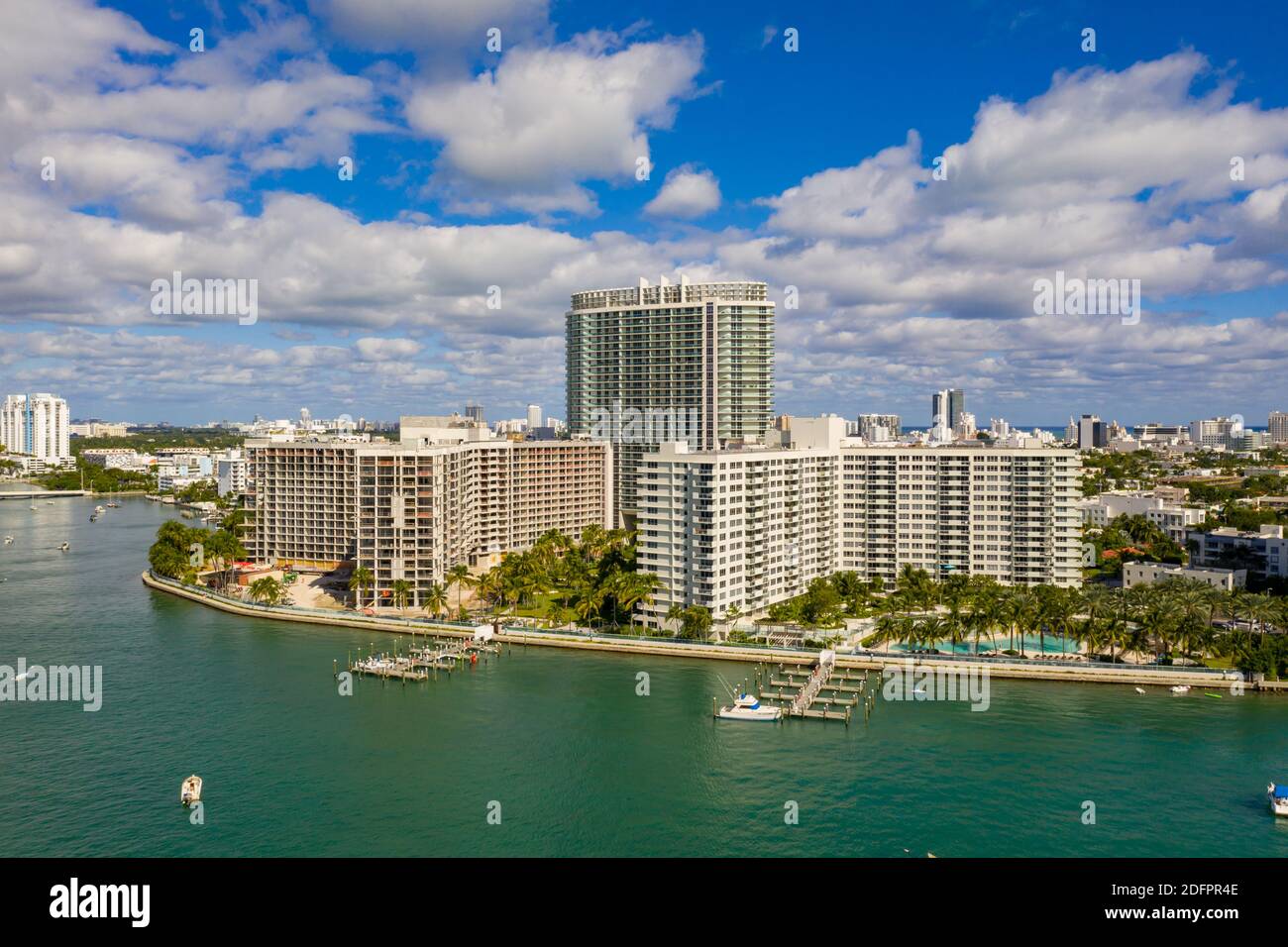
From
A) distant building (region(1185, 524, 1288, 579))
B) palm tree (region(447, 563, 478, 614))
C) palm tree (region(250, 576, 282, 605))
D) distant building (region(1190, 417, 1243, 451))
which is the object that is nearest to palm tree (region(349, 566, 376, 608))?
palm tree (region(447, 563, 478, 614))

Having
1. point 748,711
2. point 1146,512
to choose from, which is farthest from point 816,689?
point 1146,512

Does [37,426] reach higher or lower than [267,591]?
higher

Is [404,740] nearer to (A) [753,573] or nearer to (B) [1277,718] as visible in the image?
(A) [753,573]

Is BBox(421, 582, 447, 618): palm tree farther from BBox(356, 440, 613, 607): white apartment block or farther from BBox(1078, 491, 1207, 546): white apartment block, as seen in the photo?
BBox(1078, 491, 1207, 546): white apartment block

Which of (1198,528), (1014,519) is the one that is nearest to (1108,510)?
(1198,528)

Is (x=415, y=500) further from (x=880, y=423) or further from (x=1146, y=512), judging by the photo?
(x=880, y=423)
